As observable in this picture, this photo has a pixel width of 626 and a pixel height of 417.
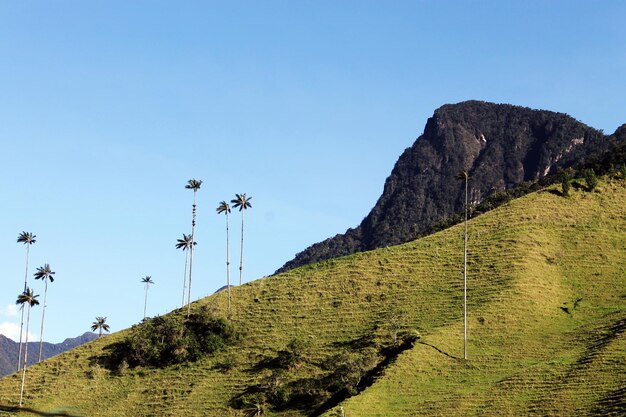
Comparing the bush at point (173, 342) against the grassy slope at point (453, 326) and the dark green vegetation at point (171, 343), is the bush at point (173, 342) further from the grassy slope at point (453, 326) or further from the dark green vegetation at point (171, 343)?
the grassy slope at point (453, 326)

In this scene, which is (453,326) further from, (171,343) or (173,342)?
(171,343)

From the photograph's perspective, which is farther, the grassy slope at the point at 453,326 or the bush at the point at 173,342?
the bush at the point at 173,342

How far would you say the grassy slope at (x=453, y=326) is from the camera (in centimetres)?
7612

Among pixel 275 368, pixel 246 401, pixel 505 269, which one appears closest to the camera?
pixel 246 401

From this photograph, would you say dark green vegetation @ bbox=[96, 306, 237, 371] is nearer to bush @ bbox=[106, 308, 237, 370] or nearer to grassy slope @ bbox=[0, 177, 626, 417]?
bush @ bbox=[106, 308, 237, 370]

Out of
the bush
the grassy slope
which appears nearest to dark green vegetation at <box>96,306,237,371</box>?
the bush

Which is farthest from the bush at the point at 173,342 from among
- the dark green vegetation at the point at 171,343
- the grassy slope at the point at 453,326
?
the grassy slope at the point at 453,326

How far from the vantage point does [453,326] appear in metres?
96.0

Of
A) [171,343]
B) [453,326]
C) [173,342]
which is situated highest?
[453,326]

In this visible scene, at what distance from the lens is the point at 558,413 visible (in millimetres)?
67188

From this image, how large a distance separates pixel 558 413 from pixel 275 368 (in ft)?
124

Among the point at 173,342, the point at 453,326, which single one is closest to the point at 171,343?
the point at 173,342

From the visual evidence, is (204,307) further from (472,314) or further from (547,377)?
(547,377)

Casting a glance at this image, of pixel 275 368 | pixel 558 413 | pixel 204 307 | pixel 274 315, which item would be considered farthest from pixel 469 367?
pixel 204 307
